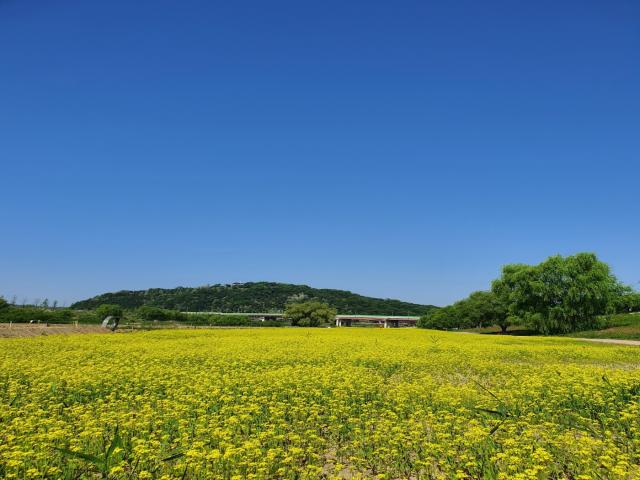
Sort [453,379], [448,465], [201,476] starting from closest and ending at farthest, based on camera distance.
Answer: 1. [201,476]
2. [448,465]
3. [453,379]

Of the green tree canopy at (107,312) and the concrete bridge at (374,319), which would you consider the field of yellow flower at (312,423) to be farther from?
the concrete bridge at (374,319)

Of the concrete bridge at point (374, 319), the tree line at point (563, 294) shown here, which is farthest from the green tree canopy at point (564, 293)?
the concrete bridge at point (374, 319)

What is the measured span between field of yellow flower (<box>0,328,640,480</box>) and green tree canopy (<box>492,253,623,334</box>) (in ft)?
155

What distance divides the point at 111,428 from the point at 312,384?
547 centimetres

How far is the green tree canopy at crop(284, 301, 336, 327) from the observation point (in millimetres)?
90375

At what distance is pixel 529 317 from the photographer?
58.9 meters

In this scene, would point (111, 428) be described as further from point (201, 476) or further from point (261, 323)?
point (261, 323)

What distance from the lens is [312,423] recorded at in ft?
31.0

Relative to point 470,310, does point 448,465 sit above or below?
below

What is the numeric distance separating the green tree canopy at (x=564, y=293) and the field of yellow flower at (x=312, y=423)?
4719 cm

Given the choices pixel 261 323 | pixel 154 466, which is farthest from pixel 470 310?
pixel 154 466

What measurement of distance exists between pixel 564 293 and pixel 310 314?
49473mm

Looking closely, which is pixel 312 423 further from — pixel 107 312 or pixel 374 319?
pixel 374 319

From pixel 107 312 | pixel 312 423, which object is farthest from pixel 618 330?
pixel 107 312
